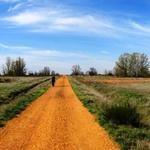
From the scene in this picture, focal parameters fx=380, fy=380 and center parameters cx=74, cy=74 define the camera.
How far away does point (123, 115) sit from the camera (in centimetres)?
1524

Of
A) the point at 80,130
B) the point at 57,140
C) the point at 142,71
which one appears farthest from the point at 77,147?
the point at 142,71

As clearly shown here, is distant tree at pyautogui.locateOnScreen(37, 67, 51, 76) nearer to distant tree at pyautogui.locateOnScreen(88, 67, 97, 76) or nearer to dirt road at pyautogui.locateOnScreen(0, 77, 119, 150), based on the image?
distant tree at pyautogui.locateOnScreen(88, 67, 97, 76)

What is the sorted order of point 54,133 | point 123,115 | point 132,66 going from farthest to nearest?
point 132,66 → point 123,115 → point 54,133

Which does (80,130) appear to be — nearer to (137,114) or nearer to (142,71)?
(137,114)

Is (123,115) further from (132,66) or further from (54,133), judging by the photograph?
(132,66)

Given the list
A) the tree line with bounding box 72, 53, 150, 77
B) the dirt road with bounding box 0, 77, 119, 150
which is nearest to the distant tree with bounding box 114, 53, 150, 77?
the tree line with bounding box 72, 53, 150, 77

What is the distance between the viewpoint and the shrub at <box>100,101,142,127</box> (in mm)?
14961

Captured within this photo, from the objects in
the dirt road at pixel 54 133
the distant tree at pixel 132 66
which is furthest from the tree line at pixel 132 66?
the dirt road at pixel 54 133

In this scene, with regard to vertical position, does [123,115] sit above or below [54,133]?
above

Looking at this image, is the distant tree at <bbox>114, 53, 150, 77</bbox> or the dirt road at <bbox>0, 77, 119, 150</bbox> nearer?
the dirt road at <bbox>0, 77, 119, 150</bbox>

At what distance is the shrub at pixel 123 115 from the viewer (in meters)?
15.0

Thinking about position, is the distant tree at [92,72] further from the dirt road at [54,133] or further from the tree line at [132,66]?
the dirt road at [54,133]

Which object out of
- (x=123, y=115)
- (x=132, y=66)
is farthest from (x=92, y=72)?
(x=123, y=115)

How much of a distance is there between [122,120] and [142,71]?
155374 mm
